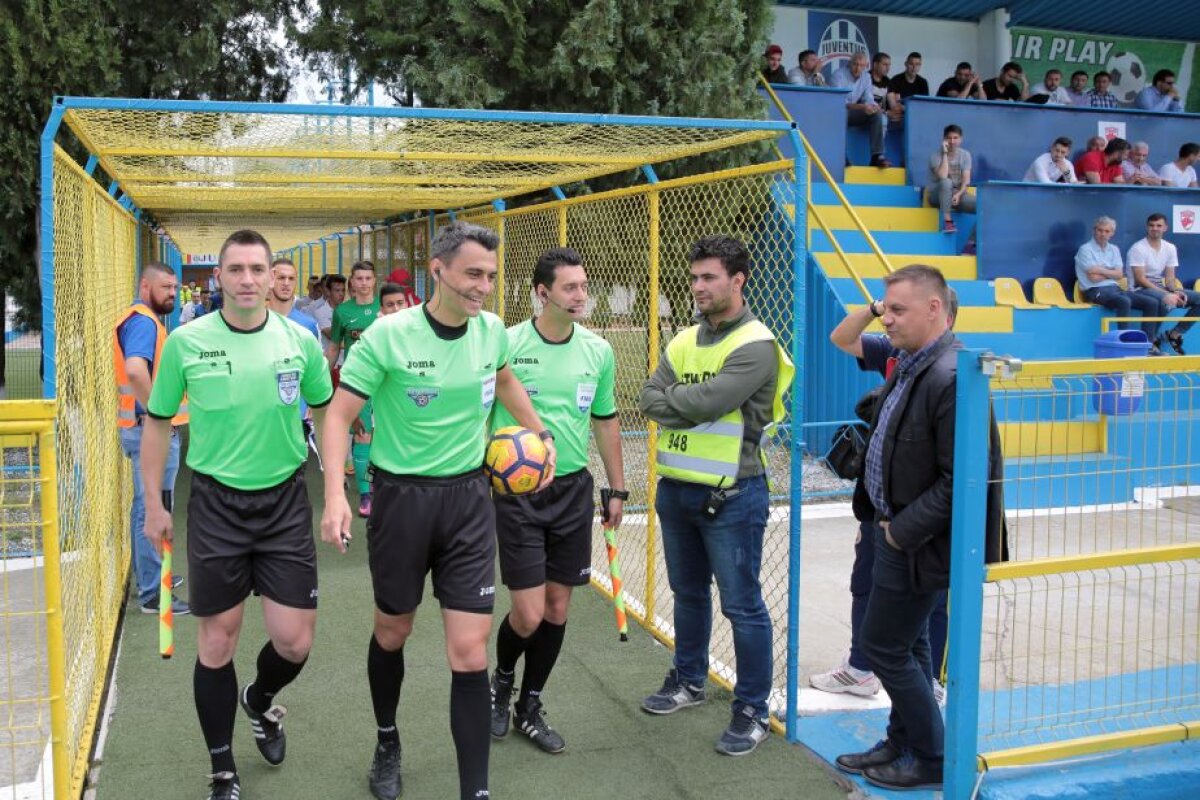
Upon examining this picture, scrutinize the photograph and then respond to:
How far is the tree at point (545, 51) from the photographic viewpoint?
31.6ft

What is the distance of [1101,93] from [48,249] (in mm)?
18111

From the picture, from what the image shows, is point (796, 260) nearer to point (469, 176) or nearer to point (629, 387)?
point (469, 176)

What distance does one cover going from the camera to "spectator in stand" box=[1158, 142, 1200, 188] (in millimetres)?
14719

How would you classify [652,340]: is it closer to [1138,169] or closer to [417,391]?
[417,391]

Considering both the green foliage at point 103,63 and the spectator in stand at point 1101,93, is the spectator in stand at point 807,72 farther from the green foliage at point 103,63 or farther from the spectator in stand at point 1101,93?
the green foliage at point 103,63

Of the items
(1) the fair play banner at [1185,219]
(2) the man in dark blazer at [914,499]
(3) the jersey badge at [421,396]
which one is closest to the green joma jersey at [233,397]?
(3) the jersey badge at [421,396]

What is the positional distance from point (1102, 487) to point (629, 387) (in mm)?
4074

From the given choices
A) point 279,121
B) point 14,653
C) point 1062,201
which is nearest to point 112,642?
point 14,653

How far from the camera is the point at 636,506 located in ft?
27.2

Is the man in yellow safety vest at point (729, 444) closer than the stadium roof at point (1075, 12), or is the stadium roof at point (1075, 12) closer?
the man in yellow safety vest at point (729, 444)

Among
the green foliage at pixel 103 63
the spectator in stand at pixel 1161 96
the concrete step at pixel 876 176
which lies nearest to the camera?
the green foliage at pixel 103 63

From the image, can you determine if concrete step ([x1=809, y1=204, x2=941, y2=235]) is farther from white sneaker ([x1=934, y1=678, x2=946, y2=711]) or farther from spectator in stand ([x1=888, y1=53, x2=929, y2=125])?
white sneaker ([x1=934, y1=678, x2=946, y2=711])

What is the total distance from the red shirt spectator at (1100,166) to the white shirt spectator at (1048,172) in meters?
0.61

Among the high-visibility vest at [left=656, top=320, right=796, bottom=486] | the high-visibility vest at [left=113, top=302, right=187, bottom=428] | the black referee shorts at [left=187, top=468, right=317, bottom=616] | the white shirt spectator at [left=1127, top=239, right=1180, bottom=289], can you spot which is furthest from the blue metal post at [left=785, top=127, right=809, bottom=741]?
the white shirt spectator at [left=1127, top=239, right=1180, bottom=289]
